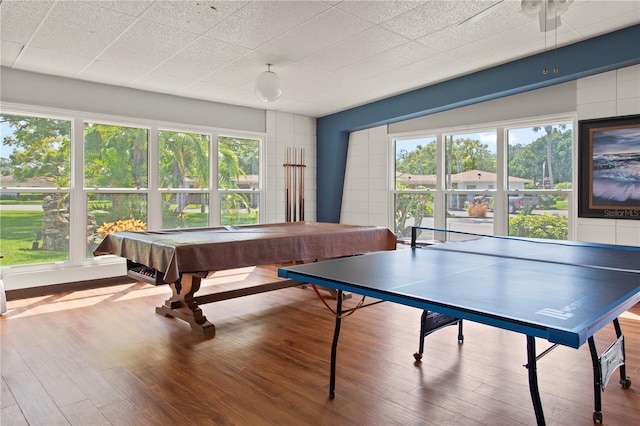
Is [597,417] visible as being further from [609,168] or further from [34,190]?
[34,190]

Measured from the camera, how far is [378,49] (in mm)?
4051

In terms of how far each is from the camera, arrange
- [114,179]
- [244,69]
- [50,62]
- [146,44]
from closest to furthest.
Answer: [146,44], [50,62], [244,69], [114,179]

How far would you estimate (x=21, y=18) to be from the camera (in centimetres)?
330

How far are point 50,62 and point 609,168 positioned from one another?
19.5 feet

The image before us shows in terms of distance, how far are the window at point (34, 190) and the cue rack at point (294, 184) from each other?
3121mm

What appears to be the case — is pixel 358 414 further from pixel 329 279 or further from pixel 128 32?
pixel 128 32

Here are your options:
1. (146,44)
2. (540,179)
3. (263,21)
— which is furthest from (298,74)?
(540,179)

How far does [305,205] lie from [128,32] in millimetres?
4299

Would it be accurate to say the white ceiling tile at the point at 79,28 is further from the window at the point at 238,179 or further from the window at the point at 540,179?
the window at the point at 540,179

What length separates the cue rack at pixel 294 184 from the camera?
680 centimetres

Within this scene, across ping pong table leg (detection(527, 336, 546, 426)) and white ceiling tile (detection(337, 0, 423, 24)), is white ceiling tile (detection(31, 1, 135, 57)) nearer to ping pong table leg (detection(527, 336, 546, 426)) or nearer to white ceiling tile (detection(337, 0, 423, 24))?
white ceiling tile (detection(337, 0, 423, 24))

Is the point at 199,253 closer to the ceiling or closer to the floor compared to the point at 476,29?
closer to the floor

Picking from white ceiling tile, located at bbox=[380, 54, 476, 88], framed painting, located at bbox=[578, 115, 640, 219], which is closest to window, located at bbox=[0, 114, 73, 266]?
white ceiling tile, located at bbox=[380, 54, 476, 88]

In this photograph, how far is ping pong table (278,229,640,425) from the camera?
4.45 ft
